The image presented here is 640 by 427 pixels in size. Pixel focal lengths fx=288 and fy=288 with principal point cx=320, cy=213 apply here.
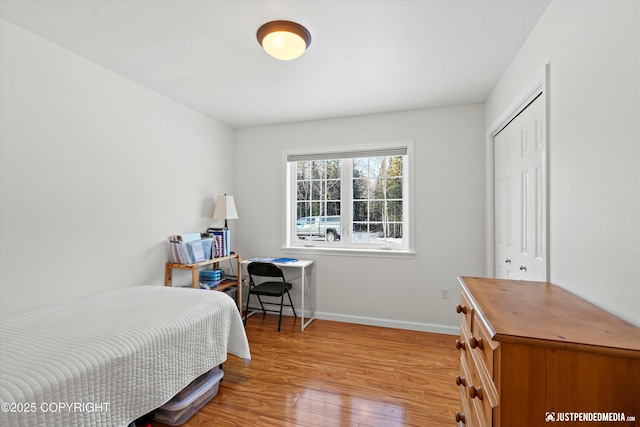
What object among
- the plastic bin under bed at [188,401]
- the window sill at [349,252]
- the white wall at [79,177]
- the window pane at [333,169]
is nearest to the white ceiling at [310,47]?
the white wall at [79,177]

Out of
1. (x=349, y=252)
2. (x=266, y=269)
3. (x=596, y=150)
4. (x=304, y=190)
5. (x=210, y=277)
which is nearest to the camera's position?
(x=596, y=150)

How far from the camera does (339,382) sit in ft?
Answer: 7.32

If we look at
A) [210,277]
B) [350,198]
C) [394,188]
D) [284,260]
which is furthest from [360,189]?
[210,277]

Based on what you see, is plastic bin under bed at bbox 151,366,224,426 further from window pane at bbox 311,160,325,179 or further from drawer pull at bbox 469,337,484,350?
window pane at bbox 311,160,325,179

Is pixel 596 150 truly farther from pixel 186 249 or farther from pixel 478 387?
pixel 186 249

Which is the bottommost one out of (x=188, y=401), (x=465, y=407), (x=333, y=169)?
(x=188, y=401)

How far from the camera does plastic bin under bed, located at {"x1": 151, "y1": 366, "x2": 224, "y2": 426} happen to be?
1756mm

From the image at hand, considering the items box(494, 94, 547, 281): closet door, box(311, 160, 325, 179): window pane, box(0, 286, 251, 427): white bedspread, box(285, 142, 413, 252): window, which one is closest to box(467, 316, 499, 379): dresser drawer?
box(494, 94, 547, 281): closet door

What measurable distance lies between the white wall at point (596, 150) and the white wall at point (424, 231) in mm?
1524

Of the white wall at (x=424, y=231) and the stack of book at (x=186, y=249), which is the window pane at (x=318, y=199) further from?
the stack of book at (x=186, y=249)

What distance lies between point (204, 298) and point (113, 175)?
1.32m

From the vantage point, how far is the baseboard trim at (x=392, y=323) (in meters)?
3.12

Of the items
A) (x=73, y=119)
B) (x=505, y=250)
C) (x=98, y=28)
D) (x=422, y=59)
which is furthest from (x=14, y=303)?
(x=505, y=250)

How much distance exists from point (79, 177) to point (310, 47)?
197 centimetres
